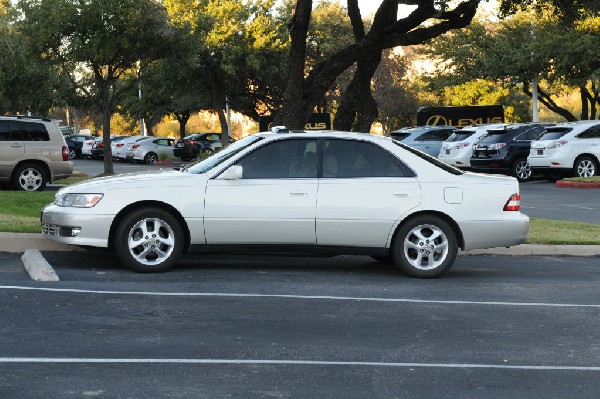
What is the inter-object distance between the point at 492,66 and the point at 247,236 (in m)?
36.9

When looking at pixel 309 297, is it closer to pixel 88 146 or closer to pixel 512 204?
pixel 512 204

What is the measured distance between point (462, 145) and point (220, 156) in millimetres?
22715

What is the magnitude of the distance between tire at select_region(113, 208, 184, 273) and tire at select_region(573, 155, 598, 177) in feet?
67.6

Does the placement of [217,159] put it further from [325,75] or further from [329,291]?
[325,75]

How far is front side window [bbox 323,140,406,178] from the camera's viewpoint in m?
11.5

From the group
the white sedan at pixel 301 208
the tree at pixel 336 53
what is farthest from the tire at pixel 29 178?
the white sedan at pixel 301 208

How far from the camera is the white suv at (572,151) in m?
29.6

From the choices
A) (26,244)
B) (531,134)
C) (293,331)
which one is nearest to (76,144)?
(531,134)

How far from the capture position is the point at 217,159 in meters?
11.7

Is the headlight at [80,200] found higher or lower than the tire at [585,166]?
higher

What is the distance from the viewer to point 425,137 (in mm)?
36156

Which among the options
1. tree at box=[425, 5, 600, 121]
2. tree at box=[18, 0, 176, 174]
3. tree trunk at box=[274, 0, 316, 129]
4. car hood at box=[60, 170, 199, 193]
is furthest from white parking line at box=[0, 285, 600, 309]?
tree at box=[18, 0, 176, 174]

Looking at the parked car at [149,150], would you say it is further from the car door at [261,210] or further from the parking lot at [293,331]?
the car door at [261,210]

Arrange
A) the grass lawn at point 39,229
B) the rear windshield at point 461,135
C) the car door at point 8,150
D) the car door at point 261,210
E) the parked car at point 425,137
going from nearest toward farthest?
1. the car door at point 261,210
2. the grass lawn at point 39,229
3. the car door at point 8,150
4. the rear windshield at point 461,135
5. the parked car at point 425,137
